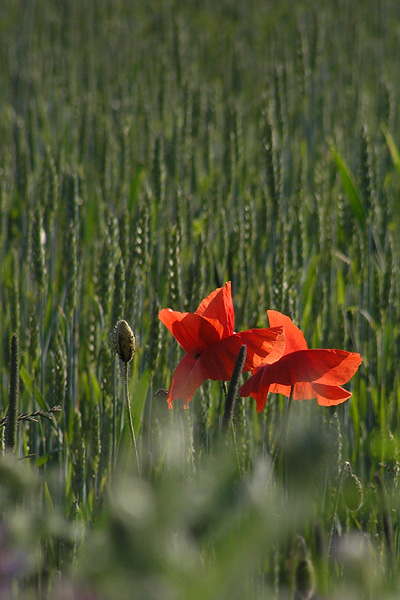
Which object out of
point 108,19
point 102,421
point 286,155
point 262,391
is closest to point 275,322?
point 262,391

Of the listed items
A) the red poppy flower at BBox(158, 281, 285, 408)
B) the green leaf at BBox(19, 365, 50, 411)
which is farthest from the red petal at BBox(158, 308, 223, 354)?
the green leaf at BBox(19, 365, 50, 411)

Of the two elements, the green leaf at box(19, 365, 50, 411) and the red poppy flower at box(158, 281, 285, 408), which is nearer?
the red poppy flower at box(158, 281, 285, 408)

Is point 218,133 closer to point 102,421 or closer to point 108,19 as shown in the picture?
point 108,19

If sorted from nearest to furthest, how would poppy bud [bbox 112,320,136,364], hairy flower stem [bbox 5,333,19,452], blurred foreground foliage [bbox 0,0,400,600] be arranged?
1. blurred foreground foliage [bbox 0,0,400,600]
2. hairy flower stem [bbox 5,333,19,452]
3. poppy bud [bbox 112,320,136,364]

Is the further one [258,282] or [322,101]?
[322,101]

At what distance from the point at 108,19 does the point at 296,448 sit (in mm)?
2904

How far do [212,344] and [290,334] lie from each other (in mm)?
70

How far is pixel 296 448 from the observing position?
0.82 feet

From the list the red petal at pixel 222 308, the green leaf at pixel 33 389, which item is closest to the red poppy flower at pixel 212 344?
the red petal at pixel 222 308

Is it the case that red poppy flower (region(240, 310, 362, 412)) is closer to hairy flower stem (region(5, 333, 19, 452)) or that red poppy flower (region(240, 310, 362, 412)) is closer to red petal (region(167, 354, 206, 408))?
red petal (region(167, 354, 206, 408))

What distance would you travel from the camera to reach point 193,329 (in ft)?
2.03

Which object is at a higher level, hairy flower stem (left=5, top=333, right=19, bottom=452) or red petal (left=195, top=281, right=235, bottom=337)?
red petal (left=195, top=281, right=235, bottom=337)

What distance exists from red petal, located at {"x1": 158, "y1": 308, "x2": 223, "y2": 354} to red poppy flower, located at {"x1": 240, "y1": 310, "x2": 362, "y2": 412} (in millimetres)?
49

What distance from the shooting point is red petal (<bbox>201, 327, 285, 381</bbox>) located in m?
0.60
